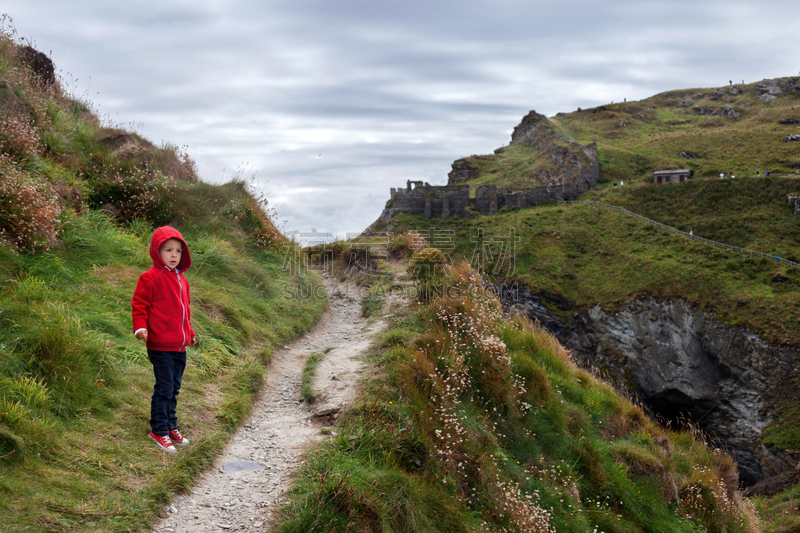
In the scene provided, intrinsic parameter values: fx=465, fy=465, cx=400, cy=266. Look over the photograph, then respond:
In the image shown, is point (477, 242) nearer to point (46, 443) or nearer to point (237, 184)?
point (237, 184)

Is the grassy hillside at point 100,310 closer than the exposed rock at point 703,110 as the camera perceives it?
Yes

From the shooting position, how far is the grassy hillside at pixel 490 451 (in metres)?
3.98

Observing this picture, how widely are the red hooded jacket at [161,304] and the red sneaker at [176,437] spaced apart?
0.78 metres

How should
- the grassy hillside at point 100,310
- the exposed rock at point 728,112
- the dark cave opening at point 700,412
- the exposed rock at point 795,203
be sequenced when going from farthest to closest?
1. the exposed rock at point 728,112
2. the exposed rock at point 795,203
3. the dark cave opening at point 700,412
4. the grassy hillside at point 100,310

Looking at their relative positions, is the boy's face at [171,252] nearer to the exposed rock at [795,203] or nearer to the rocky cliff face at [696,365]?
the rocky cliff face at [696,365]

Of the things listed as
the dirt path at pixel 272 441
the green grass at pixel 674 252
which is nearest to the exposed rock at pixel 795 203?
the green grass at pixel 674 252

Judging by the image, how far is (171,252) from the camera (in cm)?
460

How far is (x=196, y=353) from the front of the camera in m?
6.28

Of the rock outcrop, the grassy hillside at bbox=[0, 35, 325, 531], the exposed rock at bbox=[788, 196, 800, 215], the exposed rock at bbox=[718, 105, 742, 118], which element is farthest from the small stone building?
the grassy hillside at bbox=[0, 35, 325, 531]

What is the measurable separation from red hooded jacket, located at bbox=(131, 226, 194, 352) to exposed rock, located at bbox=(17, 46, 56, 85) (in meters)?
9.57

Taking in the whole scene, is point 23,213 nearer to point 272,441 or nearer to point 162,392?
point 162,392

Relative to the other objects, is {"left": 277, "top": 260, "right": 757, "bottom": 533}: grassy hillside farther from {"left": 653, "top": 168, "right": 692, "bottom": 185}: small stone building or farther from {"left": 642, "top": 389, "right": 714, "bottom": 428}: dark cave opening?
{"left": 653, "top": 168, "right": 692, "bottom": 185}: small stone building

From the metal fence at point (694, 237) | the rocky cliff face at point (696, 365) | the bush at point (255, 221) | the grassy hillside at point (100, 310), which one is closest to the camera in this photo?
the grassy hillside at point (100, 310)

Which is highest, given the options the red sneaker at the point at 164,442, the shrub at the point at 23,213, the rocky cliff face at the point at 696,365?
the shrub at the point at 23,213
